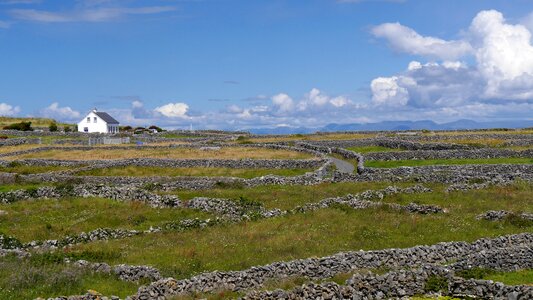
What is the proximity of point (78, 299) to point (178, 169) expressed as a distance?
162 feet

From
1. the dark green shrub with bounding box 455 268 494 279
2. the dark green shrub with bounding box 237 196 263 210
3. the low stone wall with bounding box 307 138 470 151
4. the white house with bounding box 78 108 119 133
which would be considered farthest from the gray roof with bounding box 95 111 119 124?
the dark green shrub with bounding box 455 268 494 279

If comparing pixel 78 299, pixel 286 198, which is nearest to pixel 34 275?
pixel 78 299

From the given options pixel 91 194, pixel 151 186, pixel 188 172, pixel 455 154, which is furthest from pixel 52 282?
pixel 455 154

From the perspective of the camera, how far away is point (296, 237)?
30938 millimetres

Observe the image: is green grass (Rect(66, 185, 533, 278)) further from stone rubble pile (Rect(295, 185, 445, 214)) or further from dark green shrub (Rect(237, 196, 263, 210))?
dark green shrub (Rect(237, 196, 263, 210))

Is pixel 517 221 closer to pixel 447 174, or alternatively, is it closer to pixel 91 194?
pixel 447 174

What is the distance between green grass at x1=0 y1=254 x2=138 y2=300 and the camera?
21.4m

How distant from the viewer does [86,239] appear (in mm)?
32469

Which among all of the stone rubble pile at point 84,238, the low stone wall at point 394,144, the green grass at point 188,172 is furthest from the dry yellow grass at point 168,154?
the stone rubble pile at point 84,238

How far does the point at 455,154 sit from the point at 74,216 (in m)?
48.3

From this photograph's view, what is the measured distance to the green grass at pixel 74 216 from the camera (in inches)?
1400

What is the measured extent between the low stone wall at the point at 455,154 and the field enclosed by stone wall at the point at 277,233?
0.84 feet

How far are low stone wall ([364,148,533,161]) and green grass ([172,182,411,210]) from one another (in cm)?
2007

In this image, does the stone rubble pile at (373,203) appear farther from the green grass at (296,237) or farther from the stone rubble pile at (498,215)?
the stone rubble pile at (498,215)
